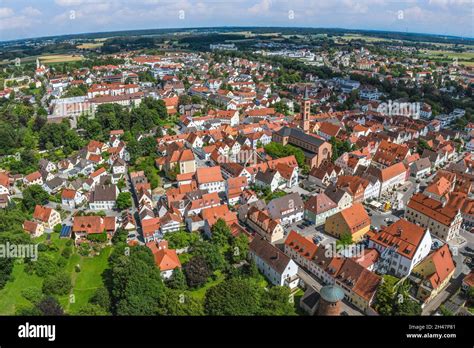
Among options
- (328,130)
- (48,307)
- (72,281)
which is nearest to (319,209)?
(72,281)

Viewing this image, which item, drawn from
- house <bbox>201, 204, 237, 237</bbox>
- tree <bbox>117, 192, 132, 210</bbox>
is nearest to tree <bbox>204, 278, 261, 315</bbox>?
house <bbox>201, 204, 237, 237</bbox>

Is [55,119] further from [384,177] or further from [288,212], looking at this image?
[384,177]

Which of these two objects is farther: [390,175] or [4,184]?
[4,184]

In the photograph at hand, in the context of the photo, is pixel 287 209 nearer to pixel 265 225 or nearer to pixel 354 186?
pixel 265 225

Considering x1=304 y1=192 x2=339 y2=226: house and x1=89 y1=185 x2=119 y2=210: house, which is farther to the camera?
x1=89 y1=185 x2=119 y2=210: house

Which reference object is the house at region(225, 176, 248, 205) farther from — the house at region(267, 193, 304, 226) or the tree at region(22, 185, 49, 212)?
the tree at region(22, 185, 49, 212)

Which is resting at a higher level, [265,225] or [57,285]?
[265,225]

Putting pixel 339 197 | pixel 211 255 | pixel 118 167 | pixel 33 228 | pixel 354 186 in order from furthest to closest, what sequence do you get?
pixel 118 167
pixel 354 186
pixel 339 197
pixel 33 228
pixel 211 255

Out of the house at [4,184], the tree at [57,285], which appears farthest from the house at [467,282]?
the house at [4,184]
